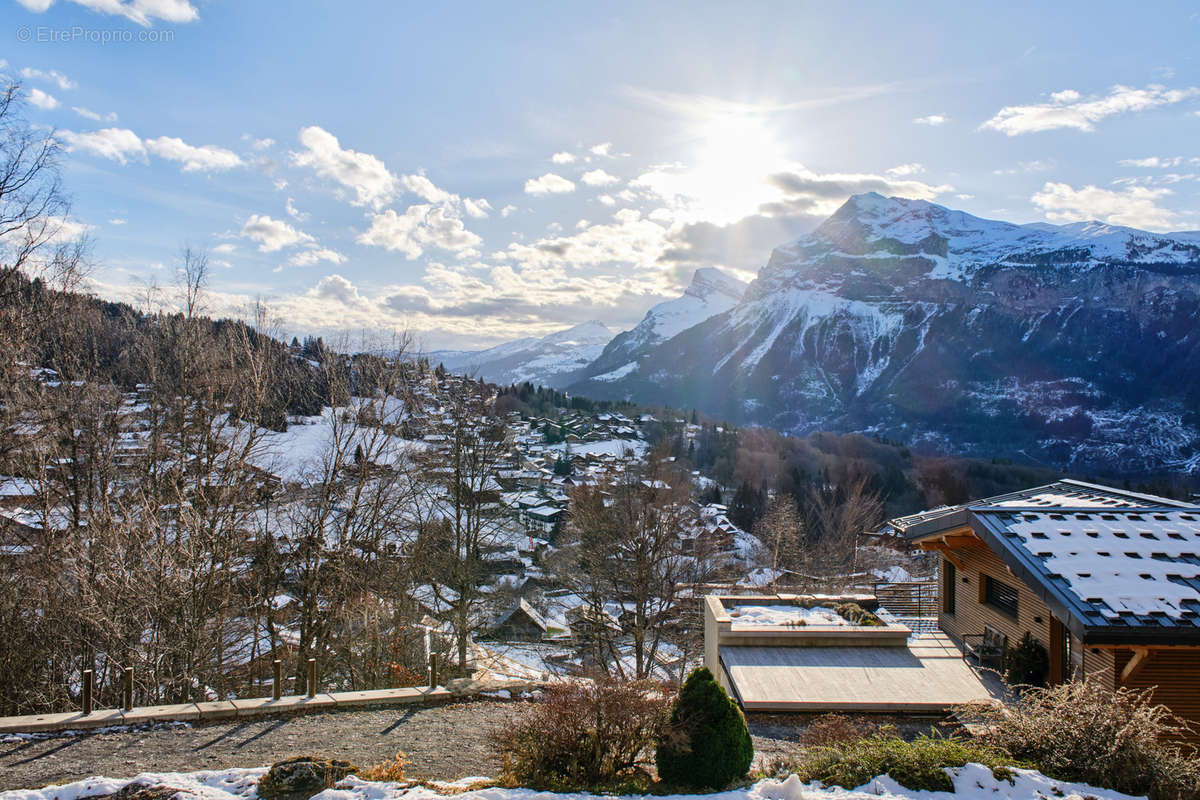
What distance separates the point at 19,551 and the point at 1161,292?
25815 centimetres

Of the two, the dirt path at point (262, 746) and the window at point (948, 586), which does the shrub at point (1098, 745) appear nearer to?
the dirt path at point (262, 746)

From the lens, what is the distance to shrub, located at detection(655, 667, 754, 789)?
19.8 feet

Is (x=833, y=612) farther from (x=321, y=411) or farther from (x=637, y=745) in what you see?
(x=321, y=411)

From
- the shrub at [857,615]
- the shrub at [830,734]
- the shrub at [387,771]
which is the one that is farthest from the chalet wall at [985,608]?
the shrub at [387,771]

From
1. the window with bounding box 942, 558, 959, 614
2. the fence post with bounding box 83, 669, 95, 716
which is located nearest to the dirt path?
the fence post with bounding box 83, 669, 95, 716

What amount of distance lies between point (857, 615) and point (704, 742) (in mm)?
7916

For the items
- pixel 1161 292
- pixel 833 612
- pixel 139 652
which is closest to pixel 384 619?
pixel 139 652

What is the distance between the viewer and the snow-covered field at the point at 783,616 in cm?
1262

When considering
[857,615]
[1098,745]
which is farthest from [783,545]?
Answer: [1098,745]

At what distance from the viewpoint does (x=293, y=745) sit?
316 inches

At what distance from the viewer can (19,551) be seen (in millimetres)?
14383

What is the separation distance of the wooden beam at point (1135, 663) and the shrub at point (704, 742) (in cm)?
574

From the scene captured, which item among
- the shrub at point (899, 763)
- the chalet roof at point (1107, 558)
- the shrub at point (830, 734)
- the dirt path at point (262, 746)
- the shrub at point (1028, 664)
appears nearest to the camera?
the shrub at point (899, 763)

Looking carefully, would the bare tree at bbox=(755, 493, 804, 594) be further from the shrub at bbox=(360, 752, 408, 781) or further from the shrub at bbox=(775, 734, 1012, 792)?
the shrub at bbox=(360, 752, 408, 781)
